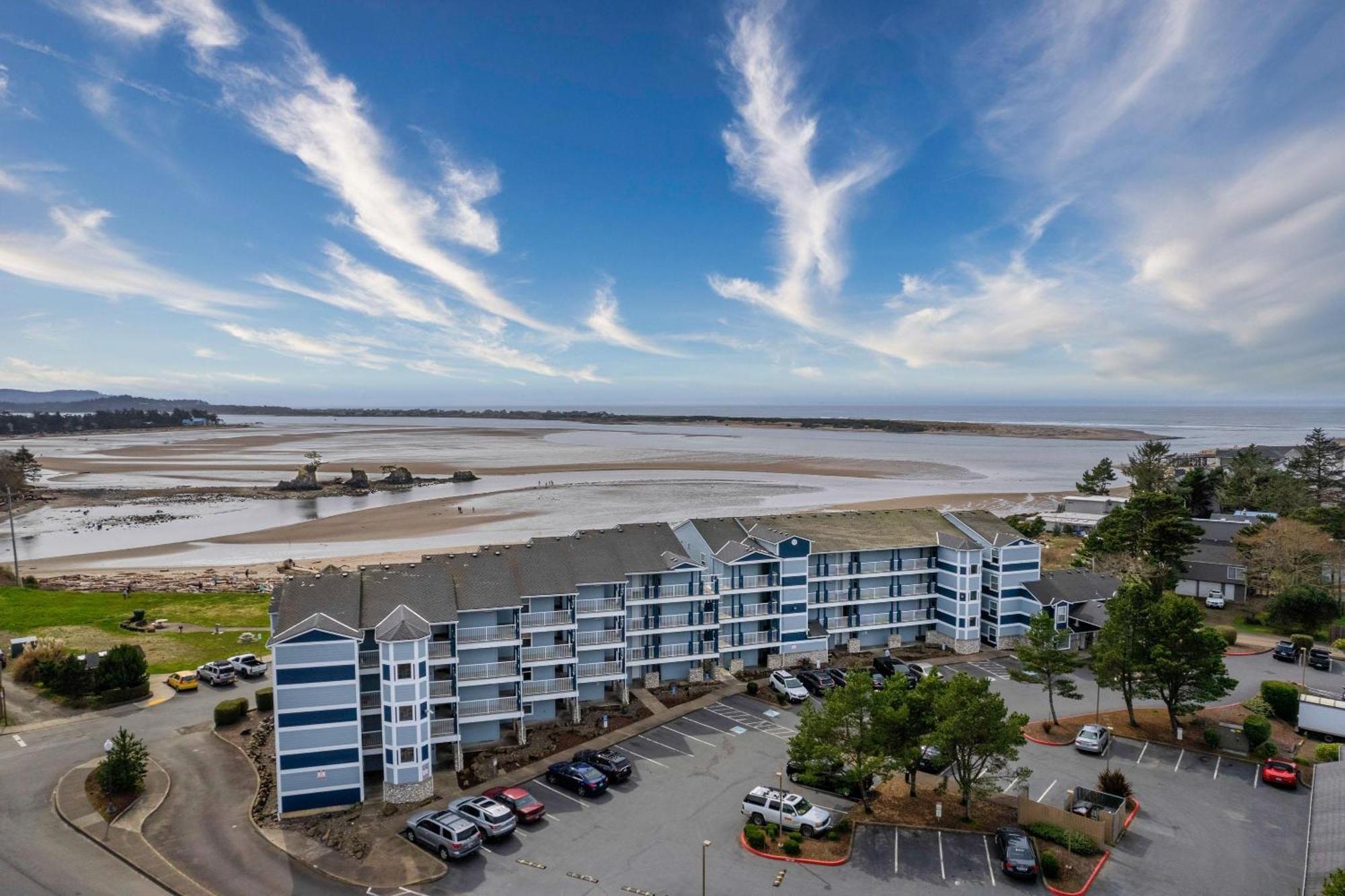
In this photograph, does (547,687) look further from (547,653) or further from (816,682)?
(816,682)

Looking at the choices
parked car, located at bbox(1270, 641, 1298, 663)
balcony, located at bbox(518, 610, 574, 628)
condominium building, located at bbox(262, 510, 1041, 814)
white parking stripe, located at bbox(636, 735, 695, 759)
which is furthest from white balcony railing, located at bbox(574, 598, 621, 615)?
parked car, located at bbox(1270, 641, 1298, 663)

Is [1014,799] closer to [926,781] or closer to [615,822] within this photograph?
[926,781]

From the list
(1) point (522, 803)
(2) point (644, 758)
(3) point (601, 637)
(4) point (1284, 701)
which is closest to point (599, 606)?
(3) point (601, 637)

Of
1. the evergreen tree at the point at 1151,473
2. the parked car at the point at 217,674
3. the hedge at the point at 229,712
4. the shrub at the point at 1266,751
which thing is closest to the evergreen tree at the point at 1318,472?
the evergreen tree at the point at 1151,473

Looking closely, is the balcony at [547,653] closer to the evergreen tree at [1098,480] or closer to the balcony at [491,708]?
the balcony at [491,708]

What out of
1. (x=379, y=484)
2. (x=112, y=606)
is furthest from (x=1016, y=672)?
(x=379, y=484)

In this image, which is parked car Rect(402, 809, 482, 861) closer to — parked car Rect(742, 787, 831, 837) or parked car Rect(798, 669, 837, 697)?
parked car Rect(742, 787, 831, 837)
